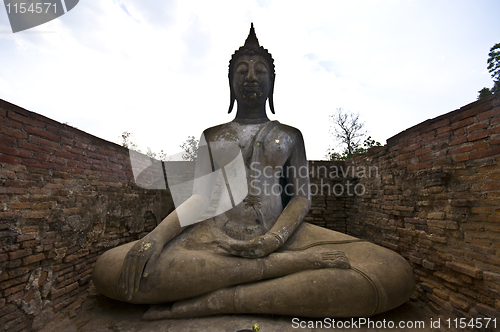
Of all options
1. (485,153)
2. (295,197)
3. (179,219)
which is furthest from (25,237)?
(485,153)

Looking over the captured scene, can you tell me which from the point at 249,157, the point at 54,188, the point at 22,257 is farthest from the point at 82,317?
the point at 249,157

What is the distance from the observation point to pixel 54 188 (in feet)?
8.18

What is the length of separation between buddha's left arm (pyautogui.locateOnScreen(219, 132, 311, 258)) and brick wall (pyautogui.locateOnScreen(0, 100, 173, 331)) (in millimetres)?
1680

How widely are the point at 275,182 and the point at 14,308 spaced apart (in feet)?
7.91

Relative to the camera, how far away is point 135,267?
192cm

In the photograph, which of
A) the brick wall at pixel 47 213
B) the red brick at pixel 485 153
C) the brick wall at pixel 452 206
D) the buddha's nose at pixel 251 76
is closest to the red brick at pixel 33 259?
the brick wall at pixel 47 213

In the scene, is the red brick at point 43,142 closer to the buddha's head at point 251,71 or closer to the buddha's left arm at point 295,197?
the buddha's head at point 251,71

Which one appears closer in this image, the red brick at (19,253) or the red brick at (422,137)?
the red brick at (19,253)

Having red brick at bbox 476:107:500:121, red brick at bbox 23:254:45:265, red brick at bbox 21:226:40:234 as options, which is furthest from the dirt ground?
red brick at bbox 476:107:500:121

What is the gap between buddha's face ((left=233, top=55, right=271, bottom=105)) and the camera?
8.76 feet

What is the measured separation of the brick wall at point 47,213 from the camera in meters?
2.07

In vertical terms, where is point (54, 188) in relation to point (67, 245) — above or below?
above

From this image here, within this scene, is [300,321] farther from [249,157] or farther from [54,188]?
[54,188]

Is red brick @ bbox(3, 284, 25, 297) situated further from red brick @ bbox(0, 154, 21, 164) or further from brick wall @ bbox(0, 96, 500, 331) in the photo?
red brick @ bbox(0, 154, 21, 164)
